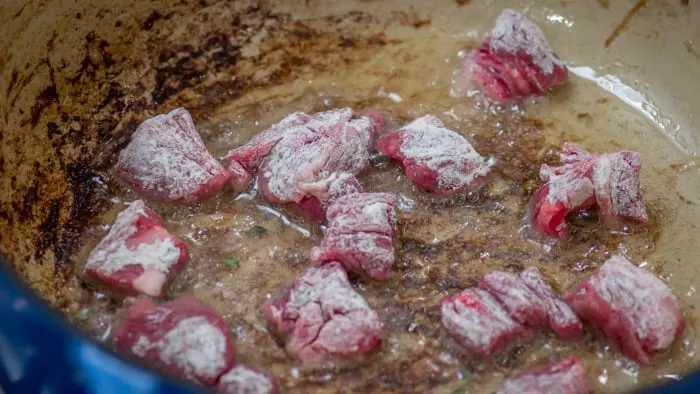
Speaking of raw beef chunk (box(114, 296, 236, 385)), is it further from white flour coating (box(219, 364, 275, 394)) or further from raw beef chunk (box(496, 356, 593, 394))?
raw beef chunk (box(496, 356, 593, 394))

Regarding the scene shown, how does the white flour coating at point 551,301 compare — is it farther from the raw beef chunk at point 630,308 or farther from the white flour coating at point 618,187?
the white flour coating at point 618,187

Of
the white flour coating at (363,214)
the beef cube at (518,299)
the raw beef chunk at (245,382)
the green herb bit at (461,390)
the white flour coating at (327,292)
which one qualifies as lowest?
the green herb bit at (461,390)

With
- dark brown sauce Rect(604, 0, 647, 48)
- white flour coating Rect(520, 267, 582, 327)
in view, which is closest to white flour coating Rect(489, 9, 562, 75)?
dark brown sauce Rect(604, 0, 647, 48)

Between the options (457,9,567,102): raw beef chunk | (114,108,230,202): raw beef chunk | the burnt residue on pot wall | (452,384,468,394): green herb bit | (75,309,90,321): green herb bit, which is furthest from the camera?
(457,9,567,102): raw beef chunk

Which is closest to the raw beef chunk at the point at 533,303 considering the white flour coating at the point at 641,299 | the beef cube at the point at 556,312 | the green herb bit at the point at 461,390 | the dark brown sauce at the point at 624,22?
the beef cube at the point at 556,312

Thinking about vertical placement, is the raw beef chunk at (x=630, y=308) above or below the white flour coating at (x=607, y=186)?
below

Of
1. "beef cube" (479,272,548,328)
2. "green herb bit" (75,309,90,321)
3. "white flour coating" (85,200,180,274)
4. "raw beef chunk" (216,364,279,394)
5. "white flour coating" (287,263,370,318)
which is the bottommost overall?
"green herb bit" (75,309,90,321)

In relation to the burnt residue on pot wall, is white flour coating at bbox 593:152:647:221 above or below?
below
